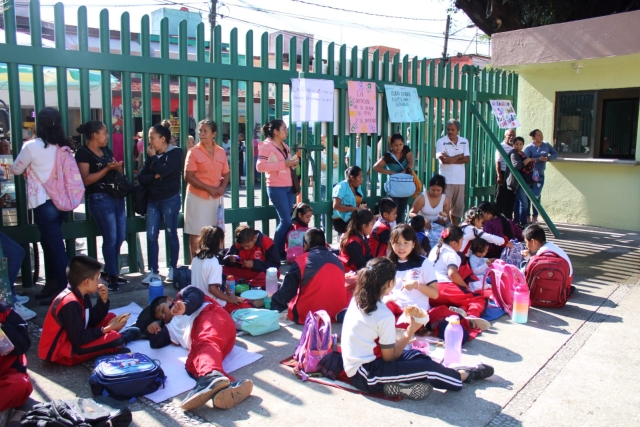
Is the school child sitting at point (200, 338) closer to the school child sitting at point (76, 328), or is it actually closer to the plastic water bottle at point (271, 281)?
the school child sitting at point (76, 328)

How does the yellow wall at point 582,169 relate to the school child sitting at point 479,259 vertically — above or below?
above

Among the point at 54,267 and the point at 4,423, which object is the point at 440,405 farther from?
the point at 54,267

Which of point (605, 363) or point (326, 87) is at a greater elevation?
point (326, 87)

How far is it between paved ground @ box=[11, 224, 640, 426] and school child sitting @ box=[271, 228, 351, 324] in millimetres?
188

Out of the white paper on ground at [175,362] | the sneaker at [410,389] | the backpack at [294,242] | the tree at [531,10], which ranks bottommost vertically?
the white paper on ground at [175,362]

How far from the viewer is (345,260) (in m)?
5.83

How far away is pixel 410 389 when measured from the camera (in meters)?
3.49

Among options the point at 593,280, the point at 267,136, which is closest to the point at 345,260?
the point at 267,136

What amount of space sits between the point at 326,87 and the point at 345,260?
2574 millimetres

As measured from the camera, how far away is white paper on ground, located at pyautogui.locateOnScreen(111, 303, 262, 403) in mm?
3596

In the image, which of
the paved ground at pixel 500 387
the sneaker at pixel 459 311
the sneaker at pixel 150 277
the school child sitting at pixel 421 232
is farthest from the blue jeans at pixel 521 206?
the sneaker at pixel 150 277

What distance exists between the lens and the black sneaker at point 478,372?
3789mm

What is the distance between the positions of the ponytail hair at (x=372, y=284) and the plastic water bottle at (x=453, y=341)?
2.07 feet

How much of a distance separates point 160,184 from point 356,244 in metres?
2.04
